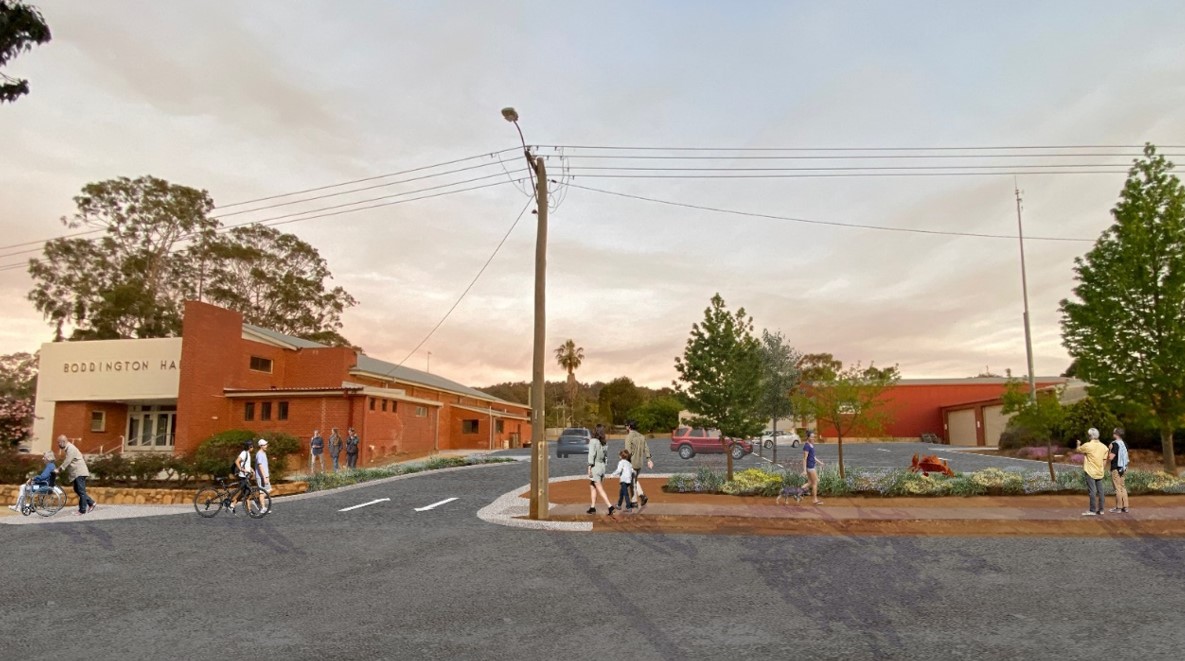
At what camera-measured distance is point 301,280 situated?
5931cm

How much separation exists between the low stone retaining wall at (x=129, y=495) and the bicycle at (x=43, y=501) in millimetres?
1468

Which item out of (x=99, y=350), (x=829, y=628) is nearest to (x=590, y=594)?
(x=829, y=628)

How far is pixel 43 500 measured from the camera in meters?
18.0

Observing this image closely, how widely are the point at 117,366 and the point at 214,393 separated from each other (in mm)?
7283

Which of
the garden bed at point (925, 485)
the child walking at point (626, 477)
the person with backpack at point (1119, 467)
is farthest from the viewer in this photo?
the garden bed at point (925, 485)

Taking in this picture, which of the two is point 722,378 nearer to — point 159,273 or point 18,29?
point 18,29

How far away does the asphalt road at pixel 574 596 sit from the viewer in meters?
7.47

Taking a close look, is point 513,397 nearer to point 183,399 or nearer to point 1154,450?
point 183,399

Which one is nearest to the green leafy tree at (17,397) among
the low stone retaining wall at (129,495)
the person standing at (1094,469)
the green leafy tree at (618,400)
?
the low stone retaining wall at (129,495)

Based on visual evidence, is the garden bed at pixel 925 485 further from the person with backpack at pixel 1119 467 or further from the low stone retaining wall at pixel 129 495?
the low stone retaining wall at pixel 129 495

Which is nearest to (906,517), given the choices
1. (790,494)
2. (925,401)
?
(790,494)

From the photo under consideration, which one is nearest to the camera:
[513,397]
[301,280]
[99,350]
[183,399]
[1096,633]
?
[1096,633]

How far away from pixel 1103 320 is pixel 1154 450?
45.1 feet

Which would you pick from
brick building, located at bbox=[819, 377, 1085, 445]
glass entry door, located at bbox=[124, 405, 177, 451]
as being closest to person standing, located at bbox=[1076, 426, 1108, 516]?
glass entry door, located at bbox=[124, 405, 177, 451]
